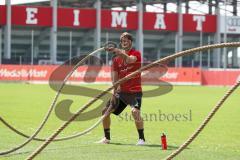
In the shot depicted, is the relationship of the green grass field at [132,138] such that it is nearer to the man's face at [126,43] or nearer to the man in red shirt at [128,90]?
the man in red shirt at [128,90]

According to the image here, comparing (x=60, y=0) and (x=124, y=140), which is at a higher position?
(x=60, y=0)

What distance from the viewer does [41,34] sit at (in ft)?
234

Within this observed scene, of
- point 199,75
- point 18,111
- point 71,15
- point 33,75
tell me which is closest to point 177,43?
point 71,15

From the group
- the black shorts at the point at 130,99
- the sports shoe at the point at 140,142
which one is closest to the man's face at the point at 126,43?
the black shorts at the point at 130,99

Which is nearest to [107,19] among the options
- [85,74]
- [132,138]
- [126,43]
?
[85,74]

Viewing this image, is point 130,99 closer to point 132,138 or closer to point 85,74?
point 132,138

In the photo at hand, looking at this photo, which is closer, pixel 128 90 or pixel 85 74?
pixel 128 90

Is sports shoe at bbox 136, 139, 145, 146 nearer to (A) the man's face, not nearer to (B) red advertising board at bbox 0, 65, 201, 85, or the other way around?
(A) the man's face

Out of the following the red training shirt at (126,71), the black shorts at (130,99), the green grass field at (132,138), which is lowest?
the green grass field at (132,138)

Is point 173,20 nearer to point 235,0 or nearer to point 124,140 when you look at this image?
point 235,0

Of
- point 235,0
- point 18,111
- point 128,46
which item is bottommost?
point 18,111

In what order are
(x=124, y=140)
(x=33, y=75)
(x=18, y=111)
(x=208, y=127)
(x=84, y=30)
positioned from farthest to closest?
(x=84, y=30) → (x=33, y=75) → (x=18, y=111) → (x=208, y=127) → (x=124, y=140)

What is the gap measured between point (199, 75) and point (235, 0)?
21737mm

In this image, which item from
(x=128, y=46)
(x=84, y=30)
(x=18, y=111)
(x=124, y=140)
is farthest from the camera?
(x=84, y=30)
